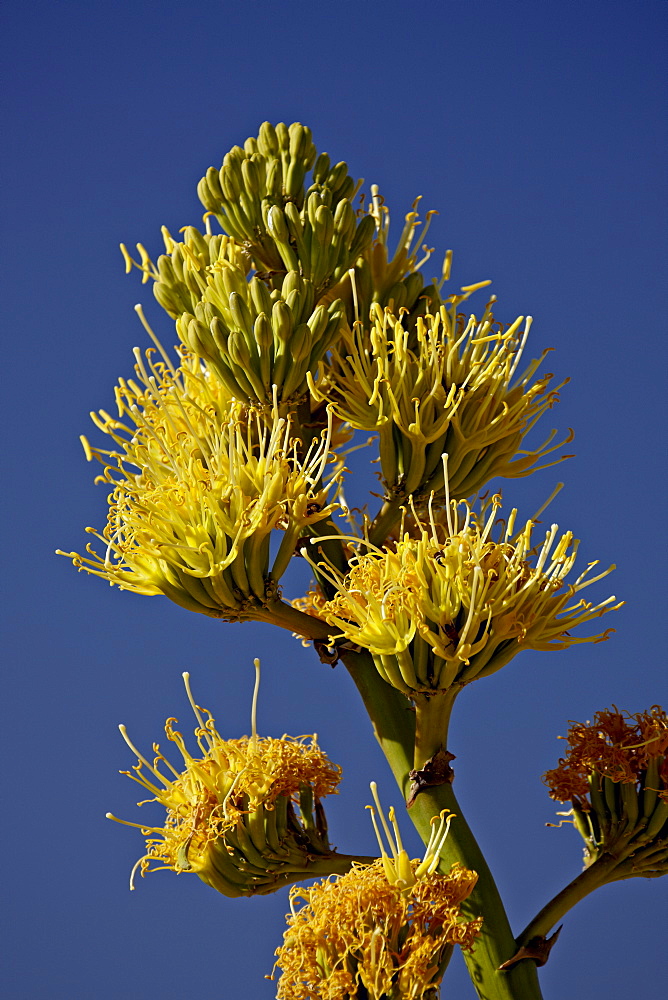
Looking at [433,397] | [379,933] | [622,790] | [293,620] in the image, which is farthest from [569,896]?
[433,397]

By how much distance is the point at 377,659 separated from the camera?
298 centimetres

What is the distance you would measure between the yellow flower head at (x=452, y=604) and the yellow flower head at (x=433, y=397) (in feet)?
0.88

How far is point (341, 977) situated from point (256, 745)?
848mm

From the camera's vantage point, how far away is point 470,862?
3062mm

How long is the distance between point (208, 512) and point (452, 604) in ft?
2.33

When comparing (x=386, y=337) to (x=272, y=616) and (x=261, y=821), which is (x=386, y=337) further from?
(x=261, y=821)

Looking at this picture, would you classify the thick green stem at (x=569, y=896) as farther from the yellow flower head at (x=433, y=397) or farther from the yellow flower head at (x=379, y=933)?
the yellow flower head at (x=433, y=397)

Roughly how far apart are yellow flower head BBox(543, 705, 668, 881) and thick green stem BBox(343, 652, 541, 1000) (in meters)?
0.47

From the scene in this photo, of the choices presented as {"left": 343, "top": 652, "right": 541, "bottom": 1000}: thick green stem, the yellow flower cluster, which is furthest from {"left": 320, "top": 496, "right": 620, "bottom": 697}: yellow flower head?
the yellow flower cluster

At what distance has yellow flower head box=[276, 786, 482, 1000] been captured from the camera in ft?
8.82

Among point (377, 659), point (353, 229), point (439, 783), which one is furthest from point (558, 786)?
point (353, 229)

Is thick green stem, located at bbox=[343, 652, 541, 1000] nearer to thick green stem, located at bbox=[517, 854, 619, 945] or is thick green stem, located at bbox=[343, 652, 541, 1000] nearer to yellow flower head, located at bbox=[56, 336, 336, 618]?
thick green stem, located at bbox=[517, 854, 619, 945]

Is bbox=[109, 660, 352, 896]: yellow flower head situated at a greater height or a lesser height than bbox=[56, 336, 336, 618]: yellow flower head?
lesser

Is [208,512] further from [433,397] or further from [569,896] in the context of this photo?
[569,896]
